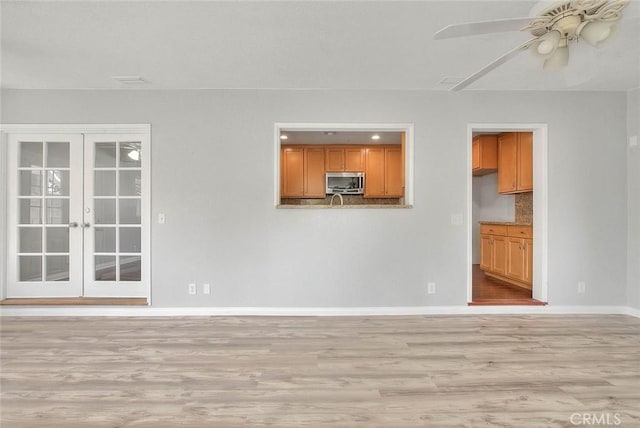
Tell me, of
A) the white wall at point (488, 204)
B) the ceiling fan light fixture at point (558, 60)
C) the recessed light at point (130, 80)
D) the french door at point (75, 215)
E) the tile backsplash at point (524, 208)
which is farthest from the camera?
the white wall at point (488, 204)

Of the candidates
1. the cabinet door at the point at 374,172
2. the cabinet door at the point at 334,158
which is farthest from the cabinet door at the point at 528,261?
the cabinet door at the point at 334,158

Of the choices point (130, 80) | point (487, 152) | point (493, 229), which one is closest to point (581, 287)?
point (493, 229)

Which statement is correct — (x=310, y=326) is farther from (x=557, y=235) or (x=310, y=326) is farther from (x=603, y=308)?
(x=603, y=308)

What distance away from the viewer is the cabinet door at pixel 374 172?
645cm

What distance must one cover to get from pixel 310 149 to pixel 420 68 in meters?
3.45

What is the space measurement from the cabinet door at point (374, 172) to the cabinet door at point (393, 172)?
0.10 m

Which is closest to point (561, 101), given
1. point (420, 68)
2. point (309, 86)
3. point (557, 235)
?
point (557, 235)

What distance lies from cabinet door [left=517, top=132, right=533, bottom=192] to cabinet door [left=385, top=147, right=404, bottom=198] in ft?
6.93

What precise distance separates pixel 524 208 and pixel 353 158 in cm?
305

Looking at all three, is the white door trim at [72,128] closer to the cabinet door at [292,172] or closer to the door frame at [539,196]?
the cabinet door at [292,172]

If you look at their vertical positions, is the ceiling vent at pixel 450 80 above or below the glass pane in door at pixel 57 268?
above

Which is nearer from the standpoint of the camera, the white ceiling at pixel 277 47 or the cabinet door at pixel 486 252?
the white ceiling at pixel 277 47

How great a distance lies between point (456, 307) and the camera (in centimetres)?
375

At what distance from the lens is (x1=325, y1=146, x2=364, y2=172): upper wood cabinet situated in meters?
6.45
